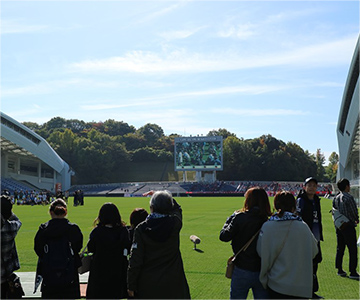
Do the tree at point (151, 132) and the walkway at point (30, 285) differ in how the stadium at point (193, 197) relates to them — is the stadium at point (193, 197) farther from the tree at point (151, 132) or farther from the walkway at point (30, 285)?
the tree at point (151, 132)

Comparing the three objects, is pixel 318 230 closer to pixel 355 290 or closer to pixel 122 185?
pixel 355 290

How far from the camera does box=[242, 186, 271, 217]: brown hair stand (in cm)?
455

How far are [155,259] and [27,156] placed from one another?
2866 inches

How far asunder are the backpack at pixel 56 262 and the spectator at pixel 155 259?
0.88 metres

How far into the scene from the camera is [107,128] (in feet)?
396

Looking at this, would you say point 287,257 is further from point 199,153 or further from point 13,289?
point 199,153

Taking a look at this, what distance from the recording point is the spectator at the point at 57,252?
4.80 m

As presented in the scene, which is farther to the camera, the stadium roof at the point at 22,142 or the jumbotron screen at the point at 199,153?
the jumbotron screen at the point at 199,153

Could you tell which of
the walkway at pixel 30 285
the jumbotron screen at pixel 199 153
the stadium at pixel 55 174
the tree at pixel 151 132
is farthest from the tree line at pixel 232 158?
the walkway at pixel 30 285

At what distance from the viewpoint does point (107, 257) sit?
4.86 metres

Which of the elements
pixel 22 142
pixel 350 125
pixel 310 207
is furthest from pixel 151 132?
pixel 310 207

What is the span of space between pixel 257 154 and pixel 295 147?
8137 millimetres

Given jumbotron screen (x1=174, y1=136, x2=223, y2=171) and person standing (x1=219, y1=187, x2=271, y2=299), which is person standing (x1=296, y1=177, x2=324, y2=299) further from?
jumbotron screen (x1=174, y1=136, x2=223, y2=171)

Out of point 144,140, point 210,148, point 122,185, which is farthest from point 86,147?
point 210,148
